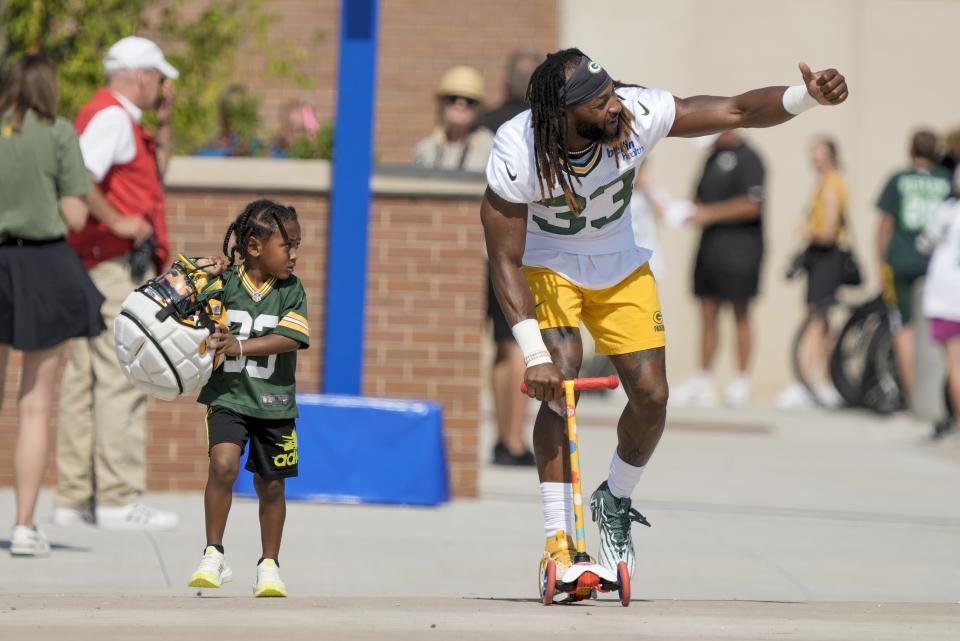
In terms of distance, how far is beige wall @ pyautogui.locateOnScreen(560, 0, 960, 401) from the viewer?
14523 millimetres

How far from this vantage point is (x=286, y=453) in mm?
5781

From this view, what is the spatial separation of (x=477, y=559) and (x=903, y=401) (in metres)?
6.78

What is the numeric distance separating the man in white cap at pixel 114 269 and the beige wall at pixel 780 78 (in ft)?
24.0

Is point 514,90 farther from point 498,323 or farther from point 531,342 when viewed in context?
point 531,342

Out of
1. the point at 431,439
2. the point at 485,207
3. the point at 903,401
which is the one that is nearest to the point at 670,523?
the point at 431,439

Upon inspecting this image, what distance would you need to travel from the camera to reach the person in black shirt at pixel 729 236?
13164mm

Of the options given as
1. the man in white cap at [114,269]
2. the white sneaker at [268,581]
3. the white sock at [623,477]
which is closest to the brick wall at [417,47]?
the man in white cap at [114,269]

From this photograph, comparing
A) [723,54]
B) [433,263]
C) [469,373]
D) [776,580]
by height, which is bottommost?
[776,580]

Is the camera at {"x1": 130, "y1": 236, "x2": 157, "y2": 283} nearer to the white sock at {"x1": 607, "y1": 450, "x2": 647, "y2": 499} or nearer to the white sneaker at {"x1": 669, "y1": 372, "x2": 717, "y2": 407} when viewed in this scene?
the white sock at {"x1": 607, "y1": 450, "x2": 647, "y2": 499}

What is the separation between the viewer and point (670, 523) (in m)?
8.20

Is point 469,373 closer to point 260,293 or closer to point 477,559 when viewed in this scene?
point 477,559

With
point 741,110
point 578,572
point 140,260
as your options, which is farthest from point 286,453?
point 140,260

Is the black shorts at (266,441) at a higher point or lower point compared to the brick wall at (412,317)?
lower

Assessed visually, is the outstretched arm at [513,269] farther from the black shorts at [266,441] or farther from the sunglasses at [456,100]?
the sunglasses at [456,100]
